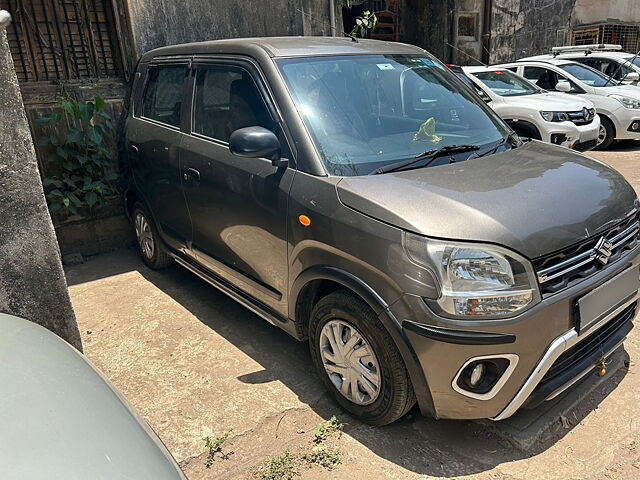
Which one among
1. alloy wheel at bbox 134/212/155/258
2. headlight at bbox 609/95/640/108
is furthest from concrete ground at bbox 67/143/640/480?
headlight at bbox 609/95/640/108

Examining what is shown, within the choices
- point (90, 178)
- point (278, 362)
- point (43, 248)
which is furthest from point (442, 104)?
point (90, 178)

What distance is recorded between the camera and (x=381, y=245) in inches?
93.3

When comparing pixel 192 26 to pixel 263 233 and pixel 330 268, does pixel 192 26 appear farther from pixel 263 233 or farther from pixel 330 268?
pixel 330 268

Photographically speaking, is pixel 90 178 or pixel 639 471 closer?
pixel 639 471

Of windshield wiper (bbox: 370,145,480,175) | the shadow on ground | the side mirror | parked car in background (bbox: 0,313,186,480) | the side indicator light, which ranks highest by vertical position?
the side mirror

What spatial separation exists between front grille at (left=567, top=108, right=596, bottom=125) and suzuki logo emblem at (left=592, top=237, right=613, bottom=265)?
21.8 feet

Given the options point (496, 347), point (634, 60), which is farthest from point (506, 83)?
point (496, 347)

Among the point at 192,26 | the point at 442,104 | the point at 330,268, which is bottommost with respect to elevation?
the point at 330,268

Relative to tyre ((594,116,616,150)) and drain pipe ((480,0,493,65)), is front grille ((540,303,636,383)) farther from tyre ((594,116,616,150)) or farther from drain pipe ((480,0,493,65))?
drain pipe ((480,0,493,65))

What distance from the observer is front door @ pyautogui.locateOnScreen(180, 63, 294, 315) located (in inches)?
119

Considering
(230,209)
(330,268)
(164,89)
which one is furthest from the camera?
(164,89)

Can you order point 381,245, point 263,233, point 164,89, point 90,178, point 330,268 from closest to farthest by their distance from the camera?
point 381,245, point 330,268, point 263,233, point 164,89, point 90,178

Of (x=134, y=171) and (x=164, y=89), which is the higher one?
(x=164, y=89)

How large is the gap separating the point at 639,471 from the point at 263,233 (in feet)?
7.36
